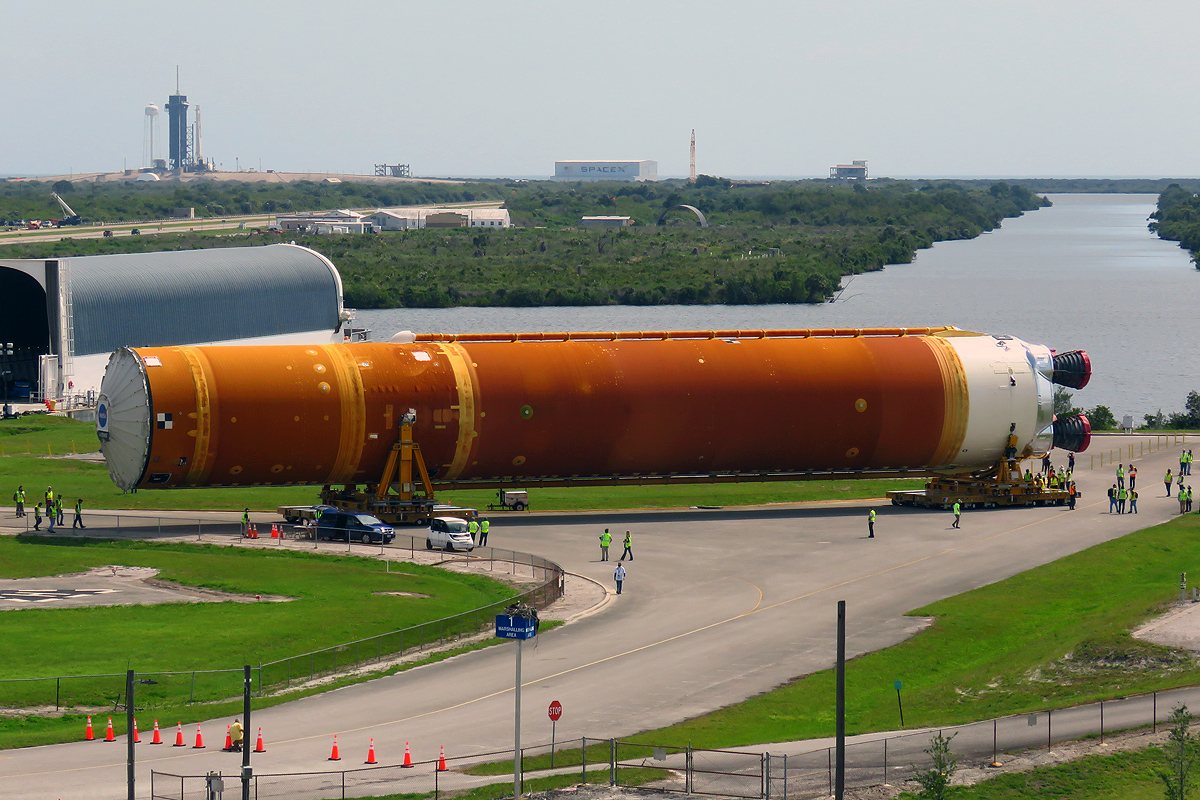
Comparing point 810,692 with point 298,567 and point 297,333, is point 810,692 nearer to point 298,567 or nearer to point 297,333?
point 298,567

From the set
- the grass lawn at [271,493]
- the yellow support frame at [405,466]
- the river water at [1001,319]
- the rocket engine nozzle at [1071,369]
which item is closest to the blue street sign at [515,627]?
the yellow support frame at [405,466]

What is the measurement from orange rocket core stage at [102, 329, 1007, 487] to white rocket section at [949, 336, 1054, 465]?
2.20 feet

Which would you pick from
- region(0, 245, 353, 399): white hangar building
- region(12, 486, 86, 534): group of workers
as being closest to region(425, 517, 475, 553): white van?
region(12, 486, 86, 534): group of workers

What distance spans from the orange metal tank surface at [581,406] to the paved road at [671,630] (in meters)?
3.09

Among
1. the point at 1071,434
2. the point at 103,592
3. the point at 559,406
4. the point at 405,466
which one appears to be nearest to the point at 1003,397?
the point at 1071,434

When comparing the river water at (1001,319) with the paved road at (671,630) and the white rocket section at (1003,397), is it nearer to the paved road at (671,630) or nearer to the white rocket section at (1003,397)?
the white rocket section at (1003,397)

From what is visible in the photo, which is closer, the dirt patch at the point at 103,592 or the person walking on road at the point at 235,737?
the person walking on road at the point at 235,737

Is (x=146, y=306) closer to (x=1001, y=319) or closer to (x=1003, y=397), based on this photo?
(x=1003, y=397)

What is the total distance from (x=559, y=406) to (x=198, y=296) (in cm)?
4457

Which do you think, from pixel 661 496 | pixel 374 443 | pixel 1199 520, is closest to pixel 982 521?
pixel 1199 520

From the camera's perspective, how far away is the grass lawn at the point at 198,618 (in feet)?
130

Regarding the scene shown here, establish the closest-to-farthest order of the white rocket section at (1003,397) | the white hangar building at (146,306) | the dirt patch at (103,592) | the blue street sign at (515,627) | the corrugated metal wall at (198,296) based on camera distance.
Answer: the blue street sign at (515,627)
the dirt patch at (103,592)
the white rocket section at (1003,397)
the white hangar building at (146,306)
the corrugated metal wall at (198,296)

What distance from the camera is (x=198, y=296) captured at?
4018 inches

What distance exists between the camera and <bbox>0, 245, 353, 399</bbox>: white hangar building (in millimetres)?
92625
